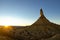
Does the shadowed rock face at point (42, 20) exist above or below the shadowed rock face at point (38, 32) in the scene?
above

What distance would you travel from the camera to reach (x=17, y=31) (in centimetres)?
5322

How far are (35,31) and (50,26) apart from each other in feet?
21.1

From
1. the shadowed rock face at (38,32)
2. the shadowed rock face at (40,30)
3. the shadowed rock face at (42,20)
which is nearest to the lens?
the shadowed rock face at (38,32)

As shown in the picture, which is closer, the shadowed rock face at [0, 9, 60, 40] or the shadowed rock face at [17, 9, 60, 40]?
the shadowed rock face at [0, 9, 60, 40]

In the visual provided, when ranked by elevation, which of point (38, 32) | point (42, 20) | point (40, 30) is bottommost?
point (38, 32)

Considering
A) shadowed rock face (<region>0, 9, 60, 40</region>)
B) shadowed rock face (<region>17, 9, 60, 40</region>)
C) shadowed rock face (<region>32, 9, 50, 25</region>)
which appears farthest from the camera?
shadowed rock face (<region>32, 9, 50, 25</region>)

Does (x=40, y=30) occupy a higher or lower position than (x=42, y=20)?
lower

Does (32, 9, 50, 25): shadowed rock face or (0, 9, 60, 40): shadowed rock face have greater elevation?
(32, 9, 50, 25): shadowed rock face

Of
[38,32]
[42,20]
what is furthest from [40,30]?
[42,20]

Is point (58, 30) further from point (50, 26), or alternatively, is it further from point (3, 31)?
point (3, 31)

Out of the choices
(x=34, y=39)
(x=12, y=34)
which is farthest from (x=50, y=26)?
(x=12, y=34)

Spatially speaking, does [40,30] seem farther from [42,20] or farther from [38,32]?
[42,20]

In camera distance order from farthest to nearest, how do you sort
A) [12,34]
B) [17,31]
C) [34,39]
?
[17,31]
[12,34]
[34,39]

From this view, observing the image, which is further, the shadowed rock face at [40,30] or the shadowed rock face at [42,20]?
the shadowed rock face at [42,20]
